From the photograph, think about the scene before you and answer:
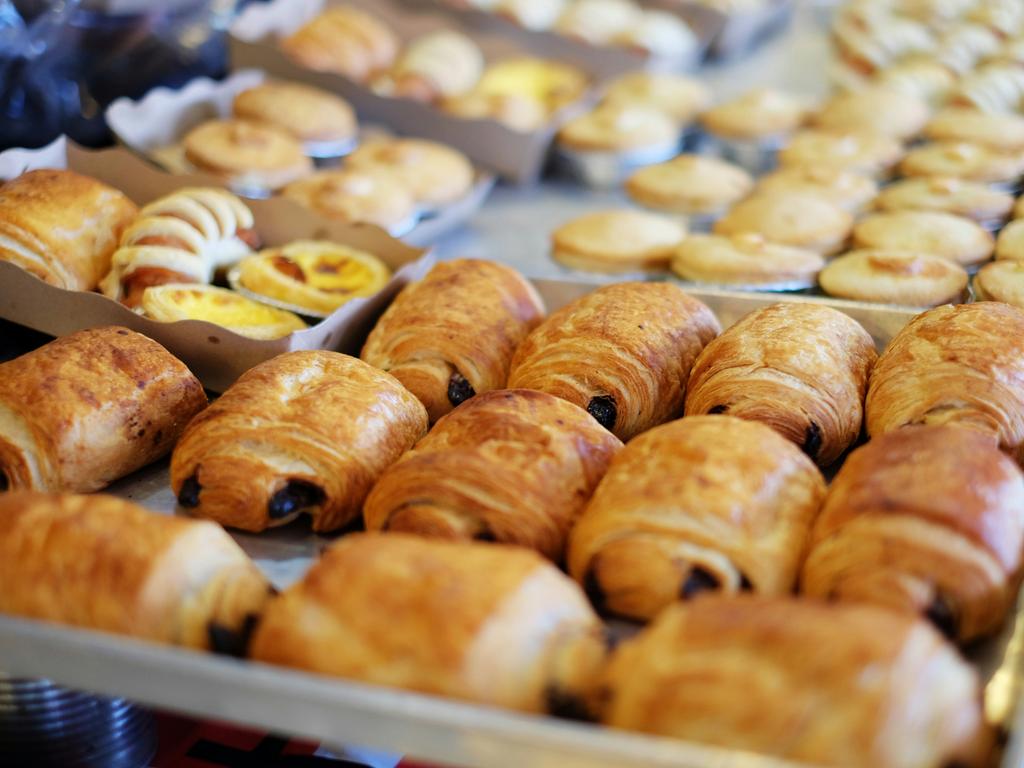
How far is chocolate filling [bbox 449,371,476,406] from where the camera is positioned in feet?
9.23

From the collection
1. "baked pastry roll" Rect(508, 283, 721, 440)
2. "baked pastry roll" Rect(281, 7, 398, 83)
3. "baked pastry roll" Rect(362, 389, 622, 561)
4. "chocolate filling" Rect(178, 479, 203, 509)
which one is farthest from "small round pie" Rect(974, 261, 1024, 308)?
"baked pastry roll" Rect(281, 7, 398, 83)

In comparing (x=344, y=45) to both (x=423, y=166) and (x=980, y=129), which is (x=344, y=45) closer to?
(x=423, y=166)

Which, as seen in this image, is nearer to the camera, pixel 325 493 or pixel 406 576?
pixel 406 576

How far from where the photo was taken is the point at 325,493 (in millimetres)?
2363

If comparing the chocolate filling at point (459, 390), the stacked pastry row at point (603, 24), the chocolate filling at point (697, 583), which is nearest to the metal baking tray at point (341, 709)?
the chocolate filling at point (697, 583)

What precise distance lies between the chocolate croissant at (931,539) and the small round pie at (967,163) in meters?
2.59

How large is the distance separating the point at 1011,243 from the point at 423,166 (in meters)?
2.18

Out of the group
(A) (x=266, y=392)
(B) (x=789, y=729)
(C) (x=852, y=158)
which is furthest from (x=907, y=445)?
(C) (x=852, y=158)

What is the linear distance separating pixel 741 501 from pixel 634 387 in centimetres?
69

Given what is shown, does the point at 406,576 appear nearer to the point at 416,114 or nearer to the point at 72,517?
the point at 72,517

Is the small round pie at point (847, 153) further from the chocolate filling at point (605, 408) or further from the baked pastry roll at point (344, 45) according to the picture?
the chocolate filling at point (605, 408)

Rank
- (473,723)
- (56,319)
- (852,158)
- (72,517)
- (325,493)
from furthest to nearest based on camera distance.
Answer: (852,158), (56,319), (325,493), (72,517), (473,723)

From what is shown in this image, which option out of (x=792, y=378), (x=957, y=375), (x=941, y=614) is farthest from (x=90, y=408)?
(x=957, y=375)

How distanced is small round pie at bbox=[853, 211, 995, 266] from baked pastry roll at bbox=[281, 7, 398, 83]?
2.45 metres
